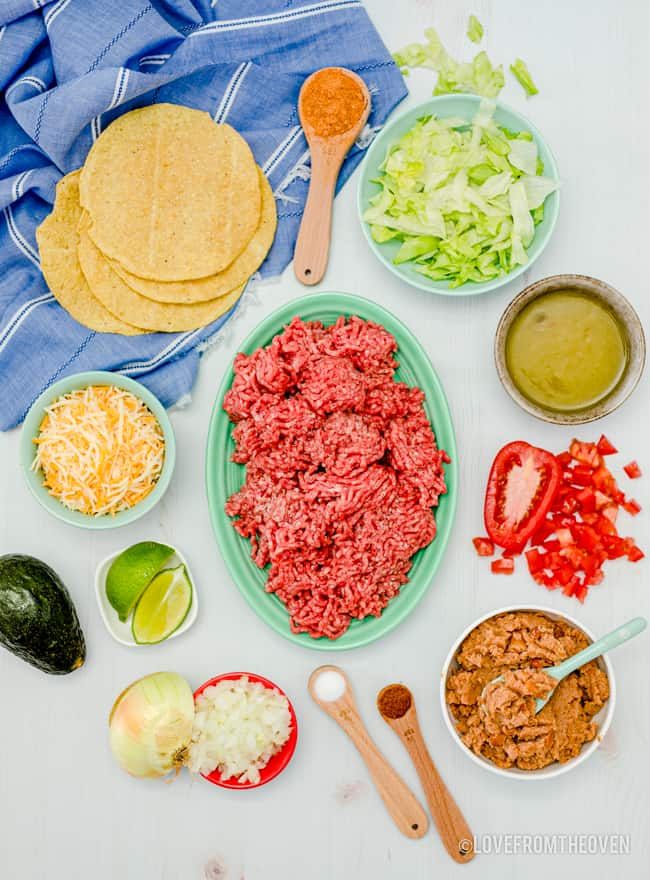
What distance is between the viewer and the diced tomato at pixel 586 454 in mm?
3072

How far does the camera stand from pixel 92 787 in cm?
312

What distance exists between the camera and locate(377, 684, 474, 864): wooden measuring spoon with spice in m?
2.99

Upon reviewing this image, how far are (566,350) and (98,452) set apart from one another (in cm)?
166

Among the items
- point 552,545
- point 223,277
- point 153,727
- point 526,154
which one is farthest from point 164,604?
point 526,154

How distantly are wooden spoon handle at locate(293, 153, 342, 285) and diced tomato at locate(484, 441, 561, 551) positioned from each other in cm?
98

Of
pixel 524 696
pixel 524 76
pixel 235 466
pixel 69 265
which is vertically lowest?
pixel 524 696

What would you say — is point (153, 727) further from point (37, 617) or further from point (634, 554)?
point (634, 554)

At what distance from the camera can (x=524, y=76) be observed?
10.3 ft

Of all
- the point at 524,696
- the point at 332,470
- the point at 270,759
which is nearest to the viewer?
the point at 524,696

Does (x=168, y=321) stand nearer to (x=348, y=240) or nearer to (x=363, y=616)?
(x=348, y=240)

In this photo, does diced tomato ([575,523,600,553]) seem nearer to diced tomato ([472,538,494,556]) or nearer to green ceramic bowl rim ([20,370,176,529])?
diced tomato ([472,538,494,556])

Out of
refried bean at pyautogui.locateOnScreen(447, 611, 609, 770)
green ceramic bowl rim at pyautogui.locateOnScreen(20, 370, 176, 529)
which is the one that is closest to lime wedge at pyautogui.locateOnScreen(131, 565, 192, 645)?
green ceramic bowl rim at pyautogui.locateOnScreen(20, 370, 176, 529)

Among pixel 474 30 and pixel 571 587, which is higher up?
pixel 474 30

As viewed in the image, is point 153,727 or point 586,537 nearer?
point 153,727
